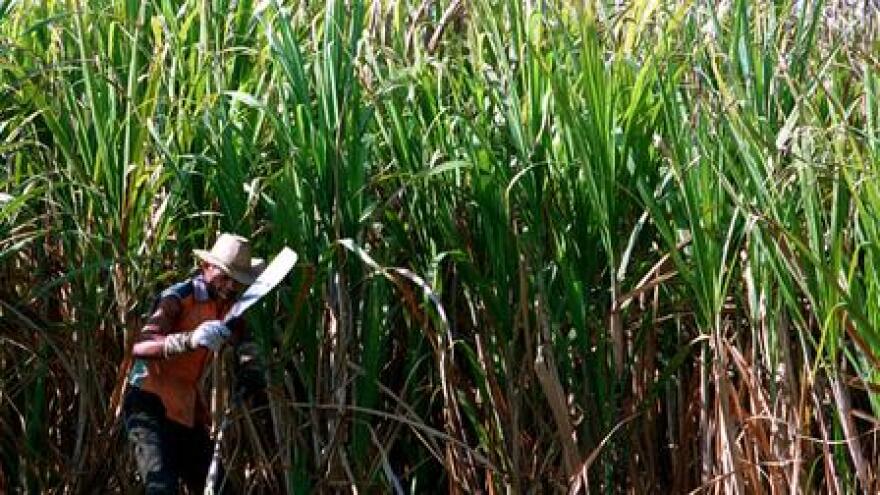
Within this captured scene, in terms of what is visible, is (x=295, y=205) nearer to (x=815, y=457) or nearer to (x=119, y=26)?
(x=119, y=26)

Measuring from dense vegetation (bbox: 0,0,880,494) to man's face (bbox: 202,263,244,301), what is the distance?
0.33 feet

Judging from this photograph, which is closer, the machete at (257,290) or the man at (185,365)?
the machete at (257,290)

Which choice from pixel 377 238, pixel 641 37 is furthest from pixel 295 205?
pixel 641 37

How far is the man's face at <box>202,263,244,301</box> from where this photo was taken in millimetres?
5934

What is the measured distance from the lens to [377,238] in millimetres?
6242

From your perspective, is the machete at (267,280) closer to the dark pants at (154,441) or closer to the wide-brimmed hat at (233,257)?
the wide-brimmed hat at (233,257)

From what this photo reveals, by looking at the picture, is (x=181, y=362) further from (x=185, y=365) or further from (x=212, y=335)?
(x=212, y=335)

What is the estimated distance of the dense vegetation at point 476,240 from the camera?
5609 millimetres

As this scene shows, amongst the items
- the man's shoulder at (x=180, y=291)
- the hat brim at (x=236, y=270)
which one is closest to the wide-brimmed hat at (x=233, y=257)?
the hat brim at (x=236, y=270)

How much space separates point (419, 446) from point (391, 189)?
2.60 ft

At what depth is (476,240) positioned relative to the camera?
242 inches

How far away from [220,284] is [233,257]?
173mm

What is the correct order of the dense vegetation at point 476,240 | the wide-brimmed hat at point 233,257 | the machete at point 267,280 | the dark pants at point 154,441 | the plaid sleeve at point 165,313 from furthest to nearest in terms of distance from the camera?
the dark pants at point 154,441 → the plaid sleeve at point 165,313 → the wide-brimmed hat at point 233,257 → the machete at point 267,280 → the dense vegetation at point 476,240

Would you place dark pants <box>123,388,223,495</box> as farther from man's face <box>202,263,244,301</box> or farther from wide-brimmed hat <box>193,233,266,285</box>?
wide-brimmed hat <box>193,233,266,285</box>
